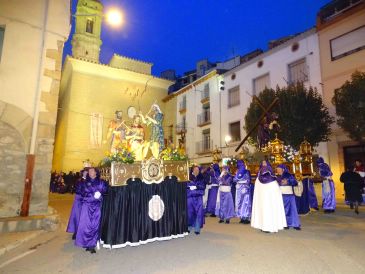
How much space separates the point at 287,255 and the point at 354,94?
38.8 ft

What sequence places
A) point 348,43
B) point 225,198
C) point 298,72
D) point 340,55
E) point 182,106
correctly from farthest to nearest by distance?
1. point 182,106
2. point 298,72
3. point 340,55
4. point 348,43
5. point 225,198

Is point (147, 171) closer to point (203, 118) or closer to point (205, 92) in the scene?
point (203, 118)

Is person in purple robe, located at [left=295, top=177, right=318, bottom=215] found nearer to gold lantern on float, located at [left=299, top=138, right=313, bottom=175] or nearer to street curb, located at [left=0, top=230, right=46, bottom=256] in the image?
gold lantern on float, located at [left=299, top=138, right=313, bottom=175]

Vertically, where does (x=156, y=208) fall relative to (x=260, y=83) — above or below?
below

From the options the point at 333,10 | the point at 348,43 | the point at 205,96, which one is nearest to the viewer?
the point at 348,43

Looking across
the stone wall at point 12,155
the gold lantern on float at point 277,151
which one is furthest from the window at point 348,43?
the stone wall at point 12,155

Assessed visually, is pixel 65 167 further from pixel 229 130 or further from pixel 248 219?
pixel 248 219

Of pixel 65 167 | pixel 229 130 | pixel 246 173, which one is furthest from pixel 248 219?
pixel 65 167

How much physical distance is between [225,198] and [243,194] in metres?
0.62

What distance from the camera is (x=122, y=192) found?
5840mm

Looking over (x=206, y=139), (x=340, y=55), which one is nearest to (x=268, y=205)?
(x=340, y=55)

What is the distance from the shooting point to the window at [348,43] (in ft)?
48.4

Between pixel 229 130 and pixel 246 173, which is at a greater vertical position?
pixel 229 130

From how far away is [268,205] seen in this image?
706 cm
